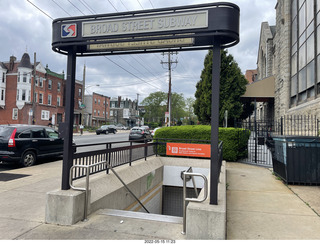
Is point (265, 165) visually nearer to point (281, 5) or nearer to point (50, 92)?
point (281, 5)

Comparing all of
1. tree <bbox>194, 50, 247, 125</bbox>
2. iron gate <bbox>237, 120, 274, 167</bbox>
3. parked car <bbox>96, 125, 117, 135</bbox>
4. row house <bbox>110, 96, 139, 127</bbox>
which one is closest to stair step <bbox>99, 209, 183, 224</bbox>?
iron gate <bbox>237, 120, 274, 167</bbox>

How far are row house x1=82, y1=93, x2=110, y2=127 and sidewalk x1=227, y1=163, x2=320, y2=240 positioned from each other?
181 ft

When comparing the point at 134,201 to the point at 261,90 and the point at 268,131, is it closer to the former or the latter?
the point at 268,131

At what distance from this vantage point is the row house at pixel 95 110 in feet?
194

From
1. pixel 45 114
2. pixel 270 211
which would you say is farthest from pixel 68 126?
pixel 45 114

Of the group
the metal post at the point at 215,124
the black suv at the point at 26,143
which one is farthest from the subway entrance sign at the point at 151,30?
the black suv at the point at 26,143

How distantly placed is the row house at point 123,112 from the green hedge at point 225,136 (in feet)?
240

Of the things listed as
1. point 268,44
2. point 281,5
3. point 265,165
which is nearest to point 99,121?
point 268,44

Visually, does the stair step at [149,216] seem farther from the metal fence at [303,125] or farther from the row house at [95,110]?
the row house at [95,110]

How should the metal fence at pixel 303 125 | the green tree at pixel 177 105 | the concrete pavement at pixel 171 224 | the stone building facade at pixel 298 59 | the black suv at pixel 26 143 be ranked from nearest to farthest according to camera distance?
1. the concrete pavement at pixel 171 224
2. the metal fence at pixel 303 125
3. the black suv at pixel 26 143
4. the stone building facade at pixel 298 59
5. the green tree at pixel 177 105

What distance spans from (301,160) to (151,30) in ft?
18.9

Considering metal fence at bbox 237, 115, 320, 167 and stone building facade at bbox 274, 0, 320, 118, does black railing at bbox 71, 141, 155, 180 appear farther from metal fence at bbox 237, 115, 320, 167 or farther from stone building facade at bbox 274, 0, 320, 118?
stone building facade at bbox 274, 0, 320, 118

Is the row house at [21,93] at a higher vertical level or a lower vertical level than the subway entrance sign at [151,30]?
higher

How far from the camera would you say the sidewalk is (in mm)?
3754
